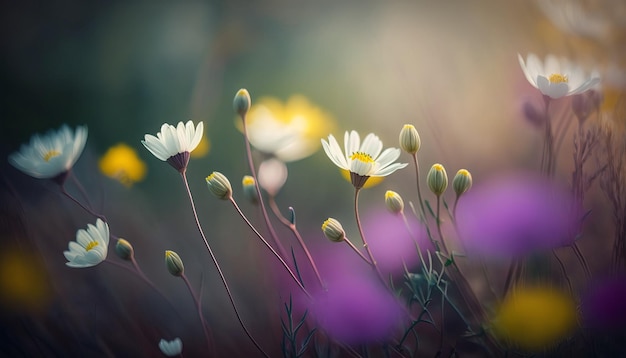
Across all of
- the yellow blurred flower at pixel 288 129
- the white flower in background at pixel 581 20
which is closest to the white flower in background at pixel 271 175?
the yellow blurred flower at pixel 288 129

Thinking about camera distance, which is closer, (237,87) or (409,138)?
(409,138)

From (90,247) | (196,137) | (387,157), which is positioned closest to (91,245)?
(90,247)

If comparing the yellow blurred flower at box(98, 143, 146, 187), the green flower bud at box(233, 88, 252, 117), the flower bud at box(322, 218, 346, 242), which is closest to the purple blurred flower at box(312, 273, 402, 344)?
the flower bud at box(322, 218, 346, 242)

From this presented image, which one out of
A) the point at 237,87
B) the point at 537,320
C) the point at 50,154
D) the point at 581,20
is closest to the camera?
the point at 537,320

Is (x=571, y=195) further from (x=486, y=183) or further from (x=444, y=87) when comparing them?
(x=444, y=87)

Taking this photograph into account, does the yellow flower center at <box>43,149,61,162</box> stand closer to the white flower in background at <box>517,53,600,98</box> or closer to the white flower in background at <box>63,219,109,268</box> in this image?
the white flower in background at <box>63,219,109,268</box>

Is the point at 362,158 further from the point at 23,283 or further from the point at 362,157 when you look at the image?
the point at 23,283
